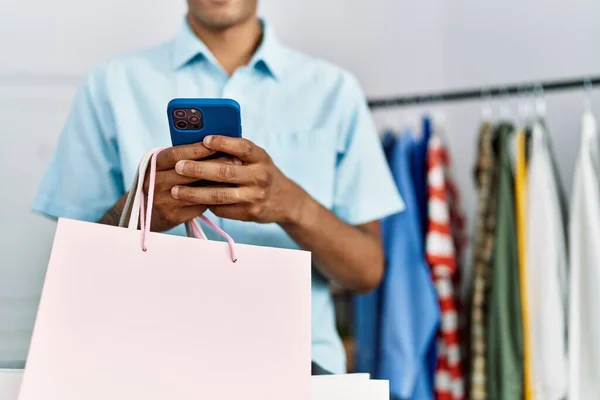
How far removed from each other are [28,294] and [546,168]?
667 millimetres

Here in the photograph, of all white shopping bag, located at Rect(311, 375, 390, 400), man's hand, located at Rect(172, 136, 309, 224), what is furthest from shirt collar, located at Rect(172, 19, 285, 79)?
white shopping bag, located at Rect(311, 375, 390, 400)

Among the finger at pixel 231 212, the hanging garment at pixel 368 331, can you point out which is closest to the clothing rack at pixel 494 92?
the hanging garment at pixel 368 331

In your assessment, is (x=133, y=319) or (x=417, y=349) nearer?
(x=133, y=319)

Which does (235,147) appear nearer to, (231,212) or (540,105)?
(231,212)

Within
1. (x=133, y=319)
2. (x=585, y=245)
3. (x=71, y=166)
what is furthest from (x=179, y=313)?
(x=585, y=245)

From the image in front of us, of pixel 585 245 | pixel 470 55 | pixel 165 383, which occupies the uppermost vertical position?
pixel 470 55

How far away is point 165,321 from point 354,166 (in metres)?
0.32

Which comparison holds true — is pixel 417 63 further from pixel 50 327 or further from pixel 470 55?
pixel 50 327

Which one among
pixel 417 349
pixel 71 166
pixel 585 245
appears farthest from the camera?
pixel 417 349

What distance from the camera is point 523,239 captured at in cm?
93

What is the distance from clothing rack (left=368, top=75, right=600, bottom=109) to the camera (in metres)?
0.95

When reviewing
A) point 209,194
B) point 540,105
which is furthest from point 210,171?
point 540,105

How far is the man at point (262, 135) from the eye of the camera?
1.86 feet

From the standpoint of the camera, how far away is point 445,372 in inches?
40.8
